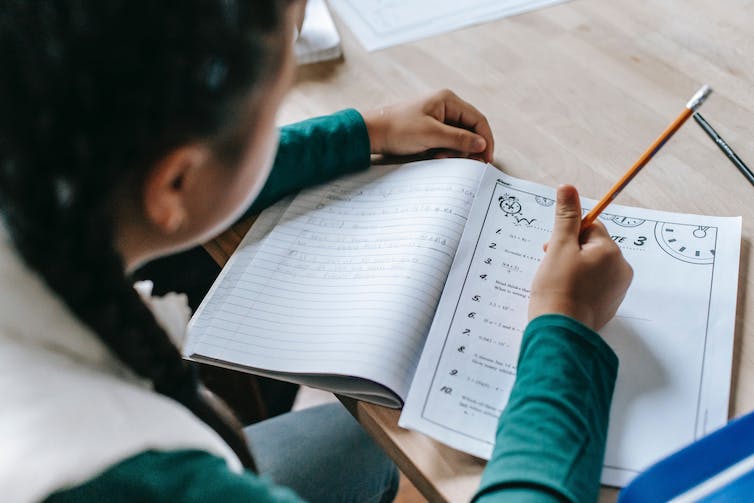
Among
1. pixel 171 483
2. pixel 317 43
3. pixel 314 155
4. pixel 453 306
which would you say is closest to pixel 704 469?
pixel 453 306

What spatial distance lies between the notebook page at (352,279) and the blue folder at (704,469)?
0.17 meters

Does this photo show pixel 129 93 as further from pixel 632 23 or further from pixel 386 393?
pixel 632 23

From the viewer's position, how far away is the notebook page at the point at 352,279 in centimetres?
53

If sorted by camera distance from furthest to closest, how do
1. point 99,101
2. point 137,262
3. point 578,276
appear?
point 578,276
point 137,262
point 99,101

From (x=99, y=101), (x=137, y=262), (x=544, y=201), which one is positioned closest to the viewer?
(x=99, y=101)

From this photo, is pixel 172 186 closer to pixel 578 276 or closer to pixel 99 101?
pixel 99 101

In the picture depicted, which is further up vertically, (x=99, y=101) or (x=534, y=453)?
(x=99, y=101)

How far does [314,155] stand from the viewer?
2.29 ft

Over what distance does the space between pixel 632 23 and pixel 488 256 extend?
461 millimetres

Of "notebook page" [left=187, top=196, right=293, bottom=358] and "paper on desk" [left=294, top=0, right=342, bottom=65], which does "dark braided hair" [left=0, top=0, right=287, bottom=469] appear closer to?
"notebook page" [left=187, top=196, right=293, bottom=358]

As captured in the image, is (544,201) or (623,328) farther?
(544,201)

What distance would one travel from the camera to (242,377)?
0.96 metres

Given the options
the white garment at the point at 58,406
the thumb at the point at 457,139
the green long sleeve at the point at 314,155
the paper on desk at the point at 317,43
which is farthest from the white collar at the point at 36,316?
the paper on desk at the point at 317,43

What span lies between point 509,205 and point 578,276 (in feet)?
0.39
